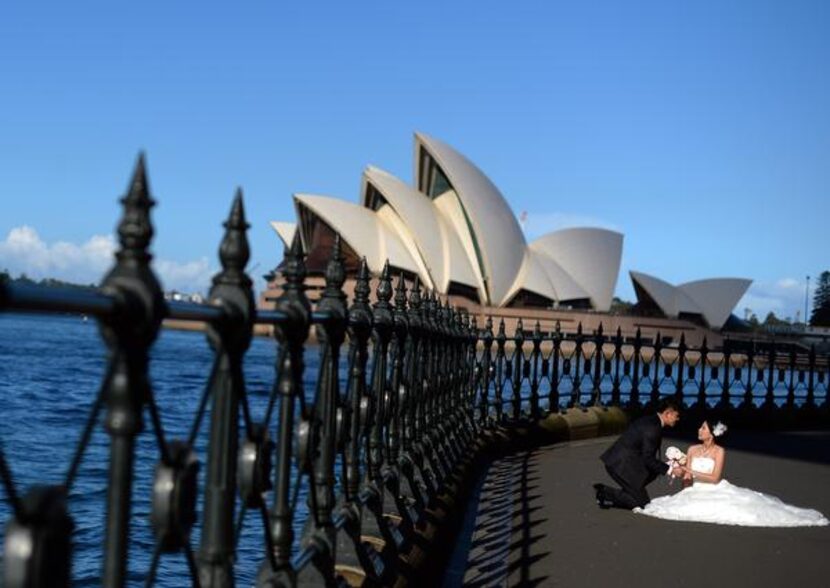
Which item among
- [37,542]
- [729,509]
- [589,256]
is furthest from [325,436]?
[589,256]

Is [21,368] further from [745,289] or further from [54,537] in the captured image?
[745,289]

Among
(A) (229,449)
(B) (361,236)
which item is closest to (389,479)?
(A) (229,449)

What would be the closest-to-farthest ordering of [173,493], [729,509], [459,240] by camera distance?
[173,493] → [729,509] → [459,240]

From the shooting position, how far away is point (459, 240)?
61.6 metres

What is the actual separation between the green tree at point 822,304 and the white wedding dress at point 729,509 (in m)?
131

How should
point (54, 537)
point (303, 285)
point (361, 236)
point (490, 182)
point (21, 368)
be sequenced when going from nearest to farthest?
point (54, 537)
point (303, 285)
point (21, 368)
point (361, 236)
point (490, 182)

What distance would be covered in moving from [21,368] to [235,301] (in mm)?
26962

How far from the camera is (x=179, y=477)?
1.44 m

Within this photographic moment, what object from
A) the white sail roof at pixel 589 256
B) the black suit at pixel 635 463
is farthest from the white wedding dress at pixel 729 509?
the white sail roof at pixel 589 256

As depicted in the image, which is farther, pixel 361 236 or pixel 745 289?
pixel 745 289

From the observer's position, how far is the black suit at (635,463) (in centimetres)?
700

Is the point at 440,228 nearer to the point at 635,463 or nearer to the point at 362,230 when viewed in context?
the point at 362,230

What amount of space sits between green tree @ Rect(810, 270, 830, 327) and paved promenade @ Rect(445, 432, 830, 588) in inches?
5135

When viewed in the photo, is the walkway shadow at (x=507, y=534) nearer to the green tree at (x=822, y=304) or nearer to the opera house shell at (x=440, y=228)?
the opera house shell at (x=440, y=228)
